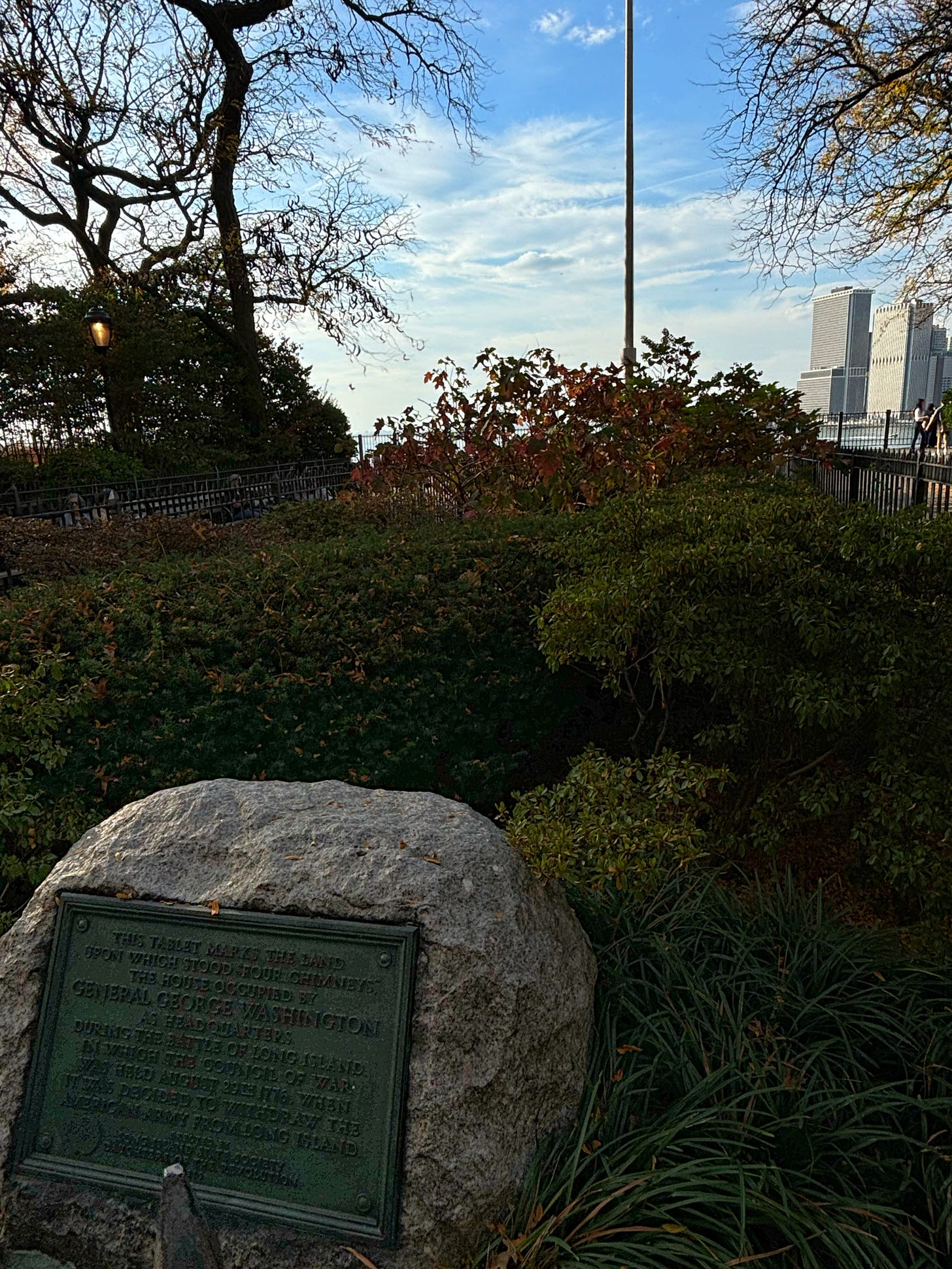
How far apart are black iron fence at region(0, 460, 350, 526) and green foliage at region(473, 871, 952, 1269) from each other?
961 centimetres

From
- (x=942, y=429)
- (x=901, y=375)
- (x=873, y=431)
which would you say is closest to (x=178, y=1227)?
(x=942, y=429)

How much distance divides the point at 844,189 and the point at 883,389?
96153 mm

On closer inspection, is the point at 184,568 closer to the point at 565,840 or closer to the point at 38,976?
the point at 38,976

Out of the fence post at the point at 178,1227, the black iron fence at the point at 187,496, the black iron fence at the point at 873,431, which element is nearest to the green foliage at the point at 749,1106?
the fence post at the point at 178,1227

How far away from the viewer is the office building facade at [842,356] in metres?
58.2

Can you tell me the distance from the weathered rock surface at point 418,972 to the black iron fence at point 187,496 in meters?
9.00

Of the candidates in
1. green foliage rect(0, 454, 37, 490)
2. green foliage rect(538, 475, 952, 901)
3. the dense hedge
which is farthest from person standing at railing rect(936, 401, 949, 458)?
green foliage rect(0, 454, 37, 490)

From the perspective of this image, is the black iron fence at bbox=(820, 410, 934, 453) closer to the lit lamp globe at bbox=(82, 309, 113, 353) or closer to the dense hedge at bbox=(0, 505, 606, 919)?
the lit lamp globe at bbox=(82, 309, 113, 353)

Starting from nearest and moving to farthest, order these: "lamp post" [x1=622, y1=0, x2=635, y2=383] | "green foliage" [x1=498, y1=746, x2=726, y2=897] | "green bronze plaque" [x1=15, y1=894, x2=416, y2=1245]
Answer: "green bronze plaque" [x1=15, y1=894, x2=416, y2=1245]
"green foliage" [x1=498, y1=746, x2=726, y2=897]
"lamp post" [x1=622, y1=0, x2=635, y2=383]

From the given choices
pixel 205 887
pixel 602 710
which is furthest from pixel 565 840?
pixel 602 710

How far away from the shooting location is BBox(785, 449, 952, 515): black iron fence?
10578 mm

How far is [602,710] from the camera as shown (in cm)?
505

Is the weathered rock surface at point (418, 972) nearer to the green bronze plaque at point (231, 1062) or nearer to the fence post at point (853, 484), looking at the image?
→ the green bronze plaque at point (231, 1062)

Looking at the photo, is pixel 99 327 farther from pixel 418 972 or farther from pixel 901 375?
pixel 901 375
